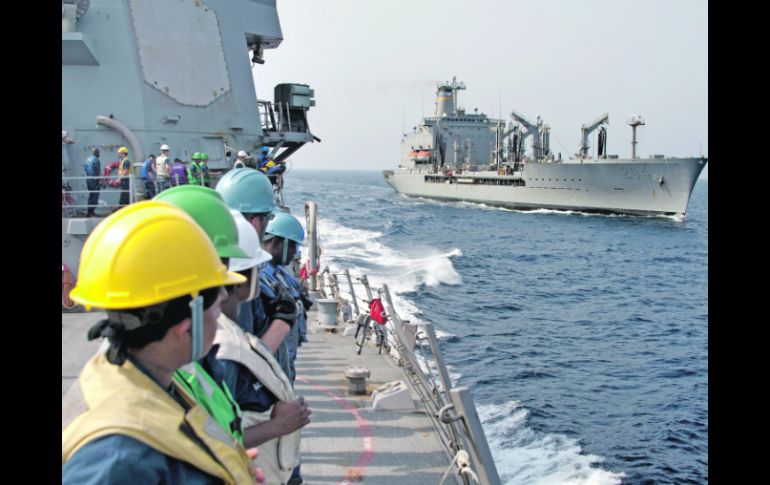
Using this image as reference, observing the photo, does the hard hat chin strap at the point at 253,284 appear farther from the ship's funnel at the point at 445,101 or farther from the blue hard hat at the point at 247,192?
the ship's funnel at the point at 445,101

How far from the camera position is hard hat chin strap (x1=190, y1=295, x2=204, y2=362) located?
4.97 feet

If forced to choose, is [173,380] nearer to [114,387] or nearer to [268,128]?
[114,387]

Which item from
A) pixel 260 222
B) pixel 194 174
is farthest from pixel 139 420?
pixel 194 174

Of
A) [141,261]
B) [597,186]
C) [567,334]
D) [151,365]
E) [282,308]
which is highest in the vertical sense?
[597,186]

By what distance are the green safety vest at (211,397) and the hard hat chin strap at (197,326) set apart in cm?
14

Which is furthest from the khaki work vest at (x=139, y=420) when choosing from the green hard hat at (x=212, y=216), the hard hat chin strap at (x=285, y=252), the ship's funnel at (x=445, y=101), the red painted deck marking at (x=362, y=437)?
the ship's funnel at (x=445, y=101)

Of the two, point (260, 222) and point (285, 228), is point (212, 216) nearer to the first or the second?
point (260, 222)

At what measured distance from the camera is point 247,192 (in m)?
3.51

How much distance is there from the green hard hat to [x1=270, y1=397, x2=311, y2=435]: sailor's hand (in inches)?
21.9

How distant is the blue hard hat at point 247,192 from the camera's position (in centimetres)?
344

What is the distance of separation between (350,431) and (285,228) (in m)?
2.29

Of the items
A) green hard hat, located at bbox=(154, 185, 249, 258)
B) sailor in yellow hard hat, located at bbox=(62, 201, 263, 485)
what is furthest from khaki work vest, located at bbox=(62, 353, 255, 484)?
green hard hat, located at bbox=(154, 185, 249, 258)
